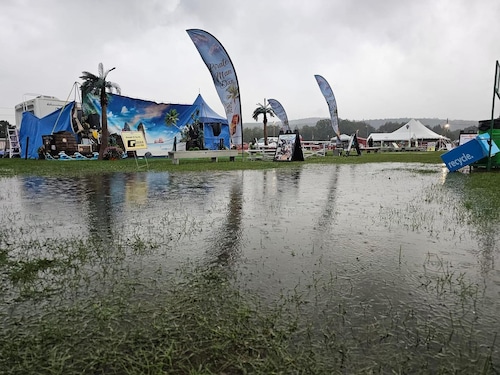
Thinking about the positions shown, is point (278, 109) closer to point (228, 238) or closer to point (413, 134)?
point (228, 238)

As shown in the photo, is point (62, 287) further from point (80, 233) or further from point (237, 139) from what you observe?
point (237, 139)

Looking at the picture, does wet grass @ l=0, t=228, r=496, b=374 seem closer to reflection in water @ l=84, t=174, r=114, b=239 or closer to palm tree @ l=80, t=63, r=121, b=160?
reflection in water @ l=84, t=174, r=114, b=239

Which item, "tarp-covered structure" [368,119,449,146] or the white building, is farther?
"tarp-covered structure" [368,119,449,146]

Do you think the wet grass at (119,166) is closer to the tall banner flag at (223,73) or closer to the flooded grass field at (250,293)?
the tall banner flag at (223,73)

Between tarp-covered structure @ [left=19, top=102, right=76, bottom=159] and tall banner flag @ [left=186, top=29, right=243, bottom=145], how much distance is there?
19.0 metres

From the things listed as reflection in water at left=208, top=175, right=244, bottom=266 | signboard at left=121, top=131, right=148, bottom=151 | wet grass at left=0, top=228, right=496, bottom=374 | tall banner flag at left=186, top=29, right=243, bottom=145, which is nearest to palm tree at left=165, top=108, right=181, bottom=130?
tall banner flag at left=186, top=29, right=243, bottom=145

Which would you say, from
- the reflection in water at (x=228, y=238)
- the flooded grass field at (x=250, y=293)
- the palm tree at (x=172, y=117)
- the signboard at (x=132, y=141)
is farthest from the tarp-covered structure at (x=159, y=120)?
the flooded grass field at (x=250, y=293)

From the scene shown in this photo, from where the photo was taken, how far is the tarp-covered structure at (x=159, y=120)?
105 ft

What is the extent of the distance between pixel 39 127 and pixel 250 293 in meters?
36.2

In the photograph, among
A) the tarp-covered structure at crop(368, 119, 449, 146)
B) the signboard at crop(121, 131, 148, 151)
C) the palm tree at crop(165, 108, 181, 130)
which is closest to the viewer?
the signboard at crop(121, 131, 148, 151)

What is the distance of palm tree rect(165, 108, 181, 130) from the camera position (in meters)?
34.2

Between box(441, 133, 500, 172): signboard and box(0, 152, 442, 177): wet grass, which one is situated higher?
box(441, 133, 500, 172): signboard

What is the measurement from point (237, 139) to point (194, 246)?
568 inches

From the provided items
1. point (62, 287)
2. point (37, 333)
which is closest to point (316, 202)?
point (62, 287)
